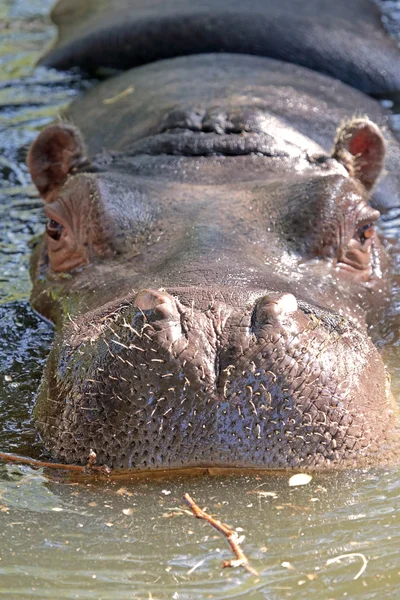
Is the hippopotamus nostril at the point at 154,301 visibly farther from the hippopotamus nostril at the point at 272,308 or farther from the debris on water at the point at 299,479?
the debris on water at the point at 299,479

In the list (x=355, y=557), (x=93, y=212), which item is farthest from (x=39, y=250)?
(x=355, y=557)

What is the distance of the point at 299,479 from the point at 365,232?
172 centimetres

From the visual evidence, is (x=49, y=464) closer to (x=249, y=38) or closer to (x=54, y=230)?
(x=54, y=230)

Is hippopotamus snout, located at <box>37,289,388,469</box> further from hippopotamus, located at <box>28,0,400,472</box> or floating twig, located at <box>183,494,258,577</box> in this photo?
floating twig, located at <box>183,494,258,577</box>

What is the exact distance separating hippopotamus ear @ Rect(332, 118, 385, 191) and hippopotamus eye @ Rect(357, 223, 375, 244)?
50 centimetres

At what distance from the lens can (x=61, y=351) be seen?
3451mm

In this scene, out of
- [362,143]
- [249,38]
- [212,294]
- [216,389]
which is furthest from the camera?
[249,38]

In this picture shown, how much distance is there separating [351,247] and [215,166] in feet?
2.77

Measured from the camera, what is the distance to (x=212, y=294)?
10.5ft

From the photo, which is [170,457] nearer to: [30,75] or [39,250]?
[39,250]

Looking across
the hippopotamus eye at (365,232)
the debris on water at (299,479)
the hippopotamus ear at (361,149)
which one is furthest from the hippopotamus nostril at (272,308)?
the hippopotamus ear at (361,149)

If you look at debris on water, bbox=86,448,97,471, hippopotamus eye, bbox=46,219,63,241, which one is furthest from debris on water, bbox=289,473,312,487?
hippopotamus eye, bbox=46,219,63,241

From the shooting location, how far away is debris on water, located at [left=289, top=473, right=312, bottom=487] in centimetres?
306

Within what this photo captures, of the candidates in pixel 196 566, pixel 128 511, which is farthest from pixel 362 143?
pixel 196 566
